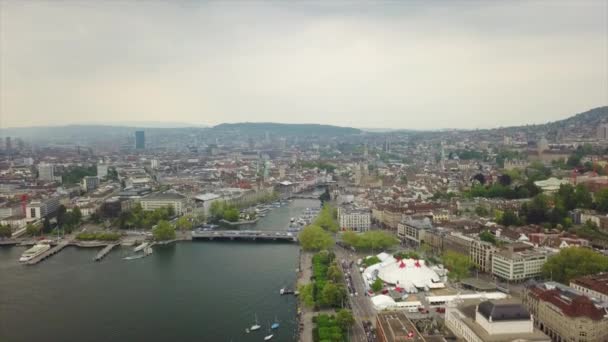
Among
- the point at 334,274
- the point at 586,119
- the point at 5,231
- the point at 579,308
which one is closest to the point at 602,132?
the point at 586,119

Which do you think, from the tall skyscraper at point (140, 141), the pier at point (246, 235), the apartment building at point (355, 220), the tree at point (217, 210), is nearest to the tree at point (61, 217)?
the pier at point (246, 235)

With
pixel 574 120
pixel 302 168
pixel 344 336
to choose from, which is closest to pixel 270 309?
pixel 344 336

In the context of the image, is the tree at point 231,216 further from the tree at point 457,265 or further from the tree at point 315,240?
the tree at point 457,265

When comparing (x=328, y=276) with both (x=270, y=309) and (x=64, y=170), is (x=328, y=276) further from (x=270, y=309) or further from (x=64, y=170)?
(x=64, y=170)

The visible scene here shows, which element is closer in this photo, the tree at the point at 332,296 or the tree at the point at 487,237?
the tree at the point at 332,296

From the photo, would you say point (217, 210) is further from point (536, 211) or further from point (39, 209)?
point (536, 211)
